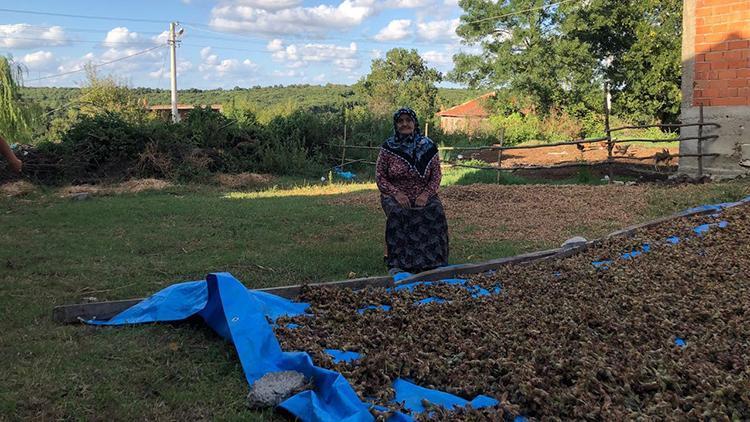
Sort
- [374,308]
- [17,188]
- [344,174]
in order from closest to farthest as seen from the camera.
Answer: [374,308] → [17,188] → [344,174]

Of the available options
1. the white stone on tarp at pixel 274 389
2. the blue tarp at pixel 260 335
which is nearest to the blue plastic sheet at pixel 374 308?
the blue tarp at pixel 260 335

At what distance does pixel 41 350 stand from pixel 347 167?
1194 cm

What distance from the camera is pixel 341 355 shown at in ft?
7.93

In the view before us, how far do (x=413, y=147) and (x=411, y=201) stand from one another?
0.43m

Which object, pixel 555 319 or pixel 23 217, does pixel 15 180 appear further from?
pixel 555 319

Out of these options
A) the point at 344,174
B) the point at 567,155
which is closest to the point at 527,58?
the point at 567,155

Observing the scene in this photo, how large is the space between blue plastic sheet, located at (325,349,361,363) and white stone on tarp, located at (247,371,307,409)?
0.23 m

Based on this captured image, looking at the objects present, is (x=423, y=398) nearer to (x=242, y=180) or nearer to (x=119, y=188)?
(x=119, y=188)

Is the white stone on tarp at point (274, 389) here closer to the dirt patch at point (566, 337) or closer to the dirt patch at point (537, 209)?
the dirt patch at point (566, 337)

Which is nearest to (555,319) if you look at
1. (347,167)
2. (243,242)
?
(243,242)

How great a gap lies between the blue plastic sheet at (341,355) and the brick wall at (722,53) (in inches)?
349

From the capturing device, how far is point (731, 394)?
190 cm

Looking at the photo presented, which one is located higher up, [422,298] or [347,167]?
[347,167]

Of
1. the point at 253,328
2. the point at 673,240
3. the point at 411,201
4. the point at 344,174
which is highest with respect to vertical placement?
the point at 344,174
